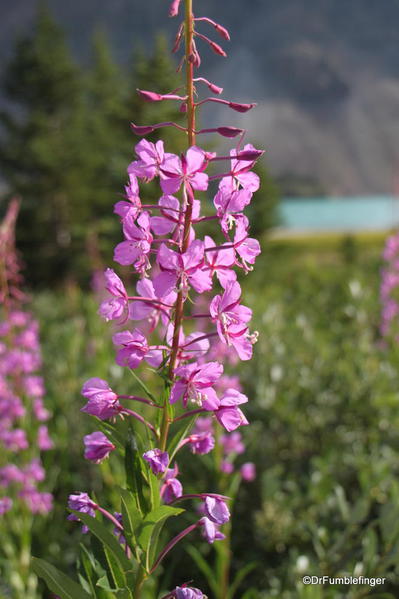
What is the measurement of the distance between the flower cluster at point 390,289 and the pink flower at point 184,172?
4.38 meters

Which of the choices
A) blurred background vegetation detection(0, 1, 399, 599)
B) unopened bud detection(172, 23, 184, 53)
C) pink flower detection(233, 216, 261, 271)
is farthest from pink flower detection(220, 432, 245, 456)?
unopened bud detection(172, 23, 184, 53)

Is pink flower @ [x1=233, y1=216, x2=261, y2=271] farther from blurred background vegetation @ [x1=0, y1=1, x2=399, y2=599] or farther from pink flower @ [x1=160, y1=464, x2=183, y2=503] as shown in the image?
blurred background vegetation @ [x1=0, y1=1, x2=399, y2=599]

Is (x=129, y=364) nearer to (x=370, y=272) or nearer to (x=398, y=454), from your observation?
(x=398, y=454)

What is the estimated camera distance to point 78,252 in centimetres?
2753

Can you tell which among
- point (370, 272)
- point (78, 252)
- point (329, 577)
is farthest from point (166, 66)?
point (329, 577)

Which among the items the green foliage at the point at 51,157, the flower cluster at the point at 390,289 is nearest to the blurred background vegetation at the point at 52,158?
the green foliage at the point at 51,157

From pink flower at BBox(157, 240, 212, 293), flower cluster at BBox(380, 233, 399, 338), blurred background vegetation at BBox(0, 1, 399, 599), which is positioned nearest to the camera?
pink flower at BBox(157, 240, 212, 293)

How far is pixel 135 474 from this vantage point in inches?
51.3

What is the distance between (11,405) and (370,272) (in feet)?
21.1

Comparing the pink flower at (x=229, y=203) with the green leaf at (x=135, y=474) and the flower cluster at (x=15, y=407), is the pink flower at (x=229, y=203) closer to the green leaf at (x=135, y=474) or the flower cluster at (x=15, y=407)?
the green leaf at (x=135, y=474)

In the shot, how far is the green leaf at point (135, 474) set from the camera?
130 cm

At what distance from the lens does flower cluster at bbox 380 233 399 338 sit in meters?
5.35

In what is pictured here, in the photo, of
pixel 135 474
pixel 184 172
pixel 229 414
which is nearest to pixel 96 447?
pixel 135 474

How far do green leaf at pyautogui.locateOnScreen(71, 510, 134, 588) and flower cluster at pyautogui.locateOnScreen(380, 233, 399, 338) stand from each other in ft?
14.3
